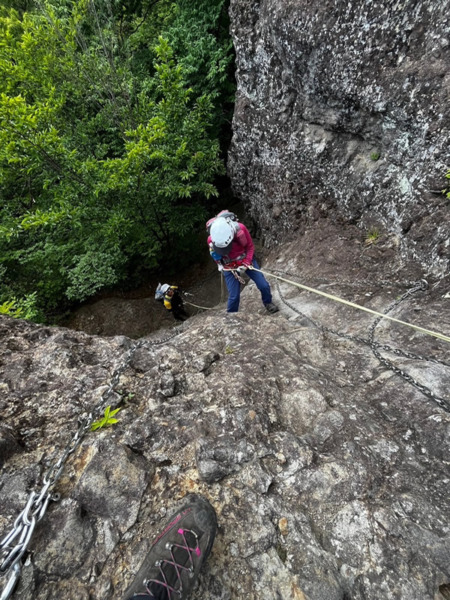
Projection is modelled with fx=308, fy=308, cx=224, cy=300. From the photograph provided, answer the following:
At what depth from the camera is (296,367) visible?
11.6 feet

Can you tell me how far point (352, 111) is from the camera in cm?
569

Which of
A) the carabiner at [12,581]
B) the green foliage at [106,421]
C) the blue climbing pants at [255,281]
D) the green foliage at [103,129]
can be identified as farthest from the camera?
the green foliage at [103,129]

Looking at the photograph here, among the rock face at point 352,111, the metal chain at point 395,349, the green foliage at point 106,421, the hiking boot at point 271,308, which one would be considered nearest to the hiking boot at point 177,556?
the green foliage at point 106,421

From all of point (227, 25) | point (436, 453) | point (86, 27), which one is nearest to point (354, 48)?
point (227, 25)

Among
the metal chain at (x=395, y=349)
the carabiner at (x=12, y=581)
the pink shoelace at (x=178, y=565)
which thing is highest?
the metal chain at (x=395, y=349)

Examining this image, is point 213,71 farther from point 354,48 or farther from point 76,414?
point 76,414

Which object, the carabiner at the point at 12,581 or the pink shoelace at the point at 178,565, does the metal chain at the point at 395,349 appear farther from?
the carabiner at the point at 12,581

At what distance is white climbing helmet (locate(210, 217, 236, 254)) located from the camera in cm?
Result: 489

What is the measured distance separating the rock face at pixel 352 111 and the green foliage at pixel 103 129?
4.66 feet

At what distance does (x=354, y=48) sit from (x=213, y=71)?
4.06 m

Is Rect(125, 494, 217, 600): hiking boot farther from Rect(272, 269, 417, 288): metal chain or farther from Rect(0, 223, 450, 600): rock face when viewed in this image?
Rect(272, 269, 417, 288): metal chain

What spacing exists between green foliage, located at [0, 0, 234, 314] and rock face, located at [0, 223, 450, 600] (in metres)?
3.99

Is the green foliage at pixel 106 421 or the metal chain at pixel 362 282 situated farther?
the metal chain at pixel 362 282

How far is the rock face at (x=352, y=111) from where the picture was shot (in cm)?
454
